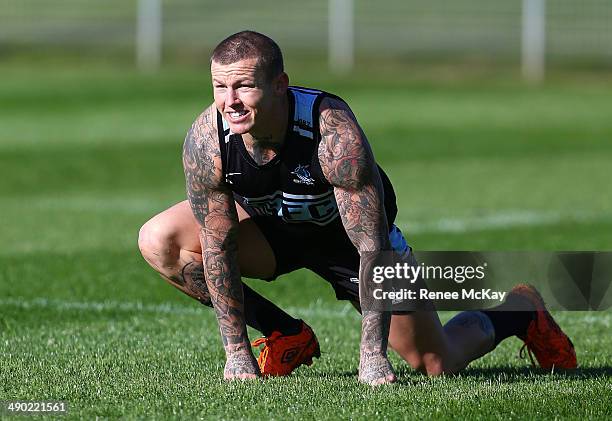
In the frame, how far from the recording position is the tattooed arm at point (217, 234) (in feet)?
18.7

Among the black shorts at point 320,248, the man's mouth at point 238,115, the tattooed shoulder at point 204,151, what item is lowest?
the black shorts at point 320,248

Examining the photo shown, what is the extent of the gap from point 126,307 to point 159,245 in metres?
2.35

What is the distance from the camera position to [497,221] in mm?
12781

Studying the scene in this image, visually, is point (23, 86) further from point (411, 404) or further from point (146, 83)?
point (411, 404)

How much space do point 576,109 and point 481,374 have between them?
18813 mm

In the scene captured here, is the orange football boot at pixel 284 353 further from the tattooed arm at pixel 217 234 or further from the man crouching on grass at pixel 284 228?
the tattooed arm at pixel 217 234

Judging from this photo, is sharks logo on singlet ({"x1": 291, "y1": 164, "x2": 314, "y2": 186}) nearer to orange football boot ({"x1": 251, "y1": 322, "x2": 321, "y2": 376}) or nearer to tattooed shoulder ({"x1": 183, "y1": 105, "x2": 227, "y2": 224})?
tattooed shoulder ({"x1": 183, "y1": 105, "x2": 227, "y2": 224})

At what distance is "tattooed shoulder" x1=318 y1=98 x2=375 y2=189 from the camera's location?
5.52m

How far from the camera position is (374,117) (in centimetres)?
2297

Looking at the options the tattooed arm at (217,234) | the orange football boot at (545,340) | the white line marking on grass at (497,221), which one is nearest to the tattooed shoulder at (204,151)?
the tattooed arm at (217,234)

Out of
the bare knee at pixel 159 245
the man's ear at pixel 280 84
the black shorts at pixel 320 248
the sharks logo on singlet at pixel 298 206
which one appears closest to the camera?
the man's ear at pixel 280 84

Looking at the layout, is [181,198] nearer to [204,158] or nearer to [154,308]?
[154,308]

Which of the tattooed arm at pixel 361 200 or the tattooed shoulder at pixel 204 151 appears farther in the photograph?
the tattooed shoulder at pixel 204 151

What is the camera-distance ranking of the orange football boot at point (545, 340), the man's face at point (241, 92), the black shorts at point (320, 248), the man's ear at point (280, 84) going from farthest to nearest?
the orange football boot at point (545, 340) → the black shorts at point (320, 248) → the man's ear at point (280, 84) → the man's face at point (241, 92)
